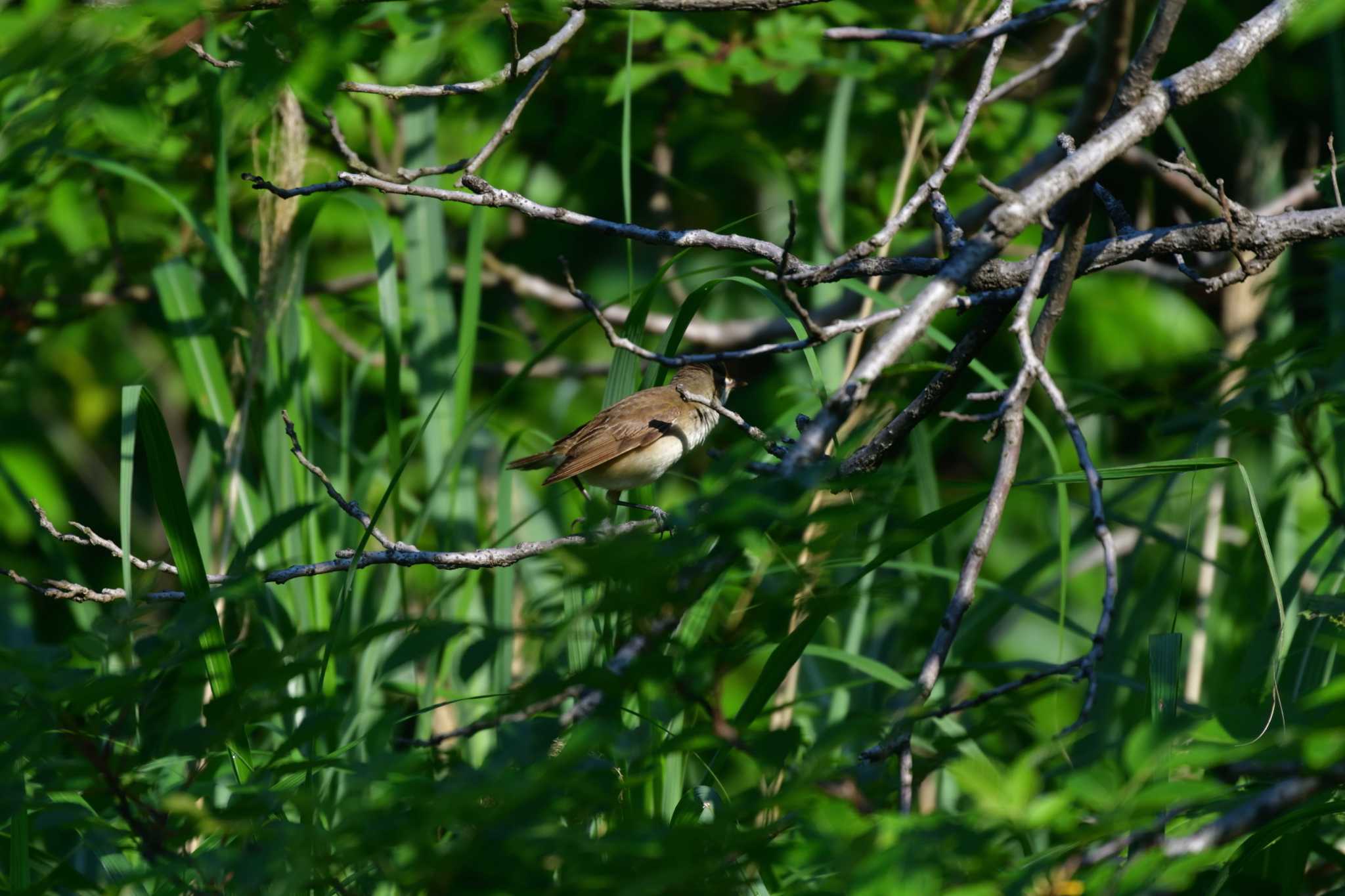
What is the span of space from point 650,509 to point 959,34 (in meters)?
1.17

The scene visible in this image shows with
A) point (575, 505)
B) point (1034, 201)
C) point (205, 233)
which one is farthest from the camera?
point (575, 505)

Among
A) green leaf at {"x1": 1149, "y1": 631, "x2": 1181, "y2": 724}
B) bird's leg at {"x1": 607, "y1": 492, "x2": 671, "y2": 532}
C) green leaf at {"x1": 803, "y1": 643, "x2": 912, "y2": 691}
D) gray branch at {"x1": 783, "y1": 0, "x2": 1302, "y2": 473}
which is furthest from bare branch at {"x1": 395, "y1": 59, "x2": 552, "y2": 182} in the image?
green leaf at {"x1": 1149, "y1": 631, "x2": 1181, "y2": 724}

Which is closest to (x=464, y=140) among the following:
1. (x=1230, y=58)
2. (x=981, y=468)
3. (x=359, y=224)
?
(x=359, y=224)

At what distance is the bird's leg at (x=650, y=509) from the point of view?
54.4 inches

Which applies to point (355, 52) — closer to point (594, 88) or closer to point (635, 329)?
point (635, 329)

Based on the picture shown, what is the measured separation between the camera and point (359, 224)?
456 cm

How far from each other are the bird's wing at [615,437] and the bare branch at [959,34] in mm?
1710

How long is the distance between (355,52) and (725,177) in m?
3.02

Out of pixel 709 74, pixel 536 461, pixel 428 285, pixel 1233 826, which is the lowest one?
pixel 536 461

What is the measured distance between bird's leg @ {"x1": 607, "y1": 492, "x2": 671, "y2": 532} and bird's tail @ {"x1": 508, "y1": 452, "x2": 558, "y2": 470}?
25 centimetres

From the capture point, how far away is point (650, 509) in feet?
7.95

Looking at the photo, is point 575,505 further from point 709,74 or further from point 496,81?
point 496,81

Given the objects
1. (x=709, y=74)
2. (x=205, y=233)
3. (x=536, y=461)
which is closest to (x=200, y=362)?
(x=205, y=233)

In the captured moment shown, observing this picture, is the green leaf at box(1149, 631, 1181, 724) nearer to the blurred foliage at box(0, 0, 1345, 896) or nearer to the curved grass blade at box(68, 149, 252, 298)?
the blurred foliage at box(0, 0, 1345, 896)
